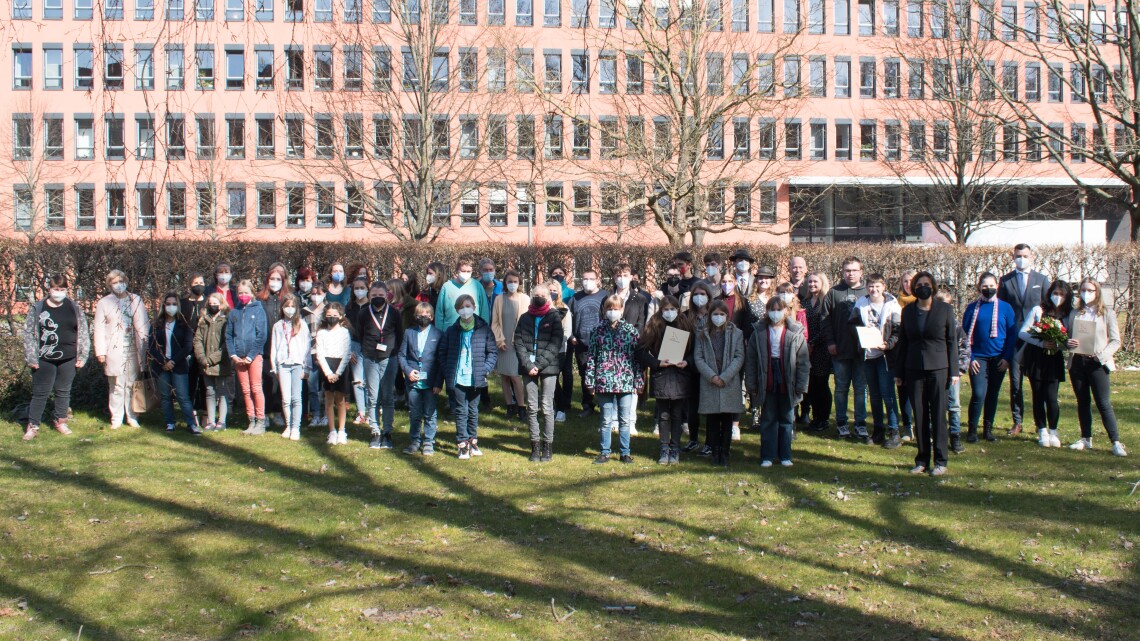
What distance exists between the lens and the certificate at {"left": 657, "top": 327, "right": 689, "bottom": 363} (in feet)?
36.3

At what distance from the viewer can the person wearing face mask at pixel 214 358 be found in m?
13.3

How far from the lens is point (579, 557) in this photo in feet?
26.2

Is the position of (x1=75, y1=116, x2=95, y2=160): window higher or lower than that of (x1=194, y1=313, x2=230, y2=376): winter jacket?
higher

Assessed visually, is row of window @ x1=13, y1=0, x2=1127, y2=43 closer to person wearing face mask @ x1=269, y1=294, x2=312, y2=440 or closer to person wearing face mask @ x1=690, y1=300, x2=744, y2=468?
person wearing face mask @ x1=690, y1=300, x2=744, y2=468

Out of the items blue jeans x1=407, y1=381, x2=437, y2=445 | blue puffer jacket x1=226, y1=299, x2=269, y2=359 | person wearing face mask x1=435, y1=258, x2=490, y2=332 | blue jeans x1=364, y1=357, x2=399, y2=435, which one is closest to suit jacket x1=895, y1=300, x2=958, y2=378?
blue jeans x1=407, y1=381, x2=437, y2=445

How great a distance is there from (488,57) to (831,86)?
2914 centimetres

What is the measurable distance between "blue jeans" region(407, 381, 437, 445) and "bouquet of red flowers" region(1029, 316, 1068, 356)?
257 inches

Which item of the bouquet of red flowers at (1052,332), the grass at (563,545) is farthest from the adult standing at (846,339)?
the bouquet of red flowers at (1052,332)

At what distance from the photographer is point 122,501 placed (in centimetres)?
970

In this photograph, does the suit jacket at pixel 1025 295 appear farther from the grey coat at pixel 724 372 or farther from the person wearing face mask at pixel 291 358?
the person wearing face mask at pixel 291 358

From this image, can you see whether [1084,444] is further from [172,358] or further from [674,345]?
[172,358]

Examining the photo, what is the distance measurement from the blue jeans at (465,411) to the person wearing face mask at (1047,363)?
6.04 metres

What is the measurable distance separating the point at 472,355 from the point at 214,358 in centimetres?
379

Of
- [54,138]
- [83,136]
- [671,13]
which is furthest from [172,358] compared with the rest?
[83,136]
